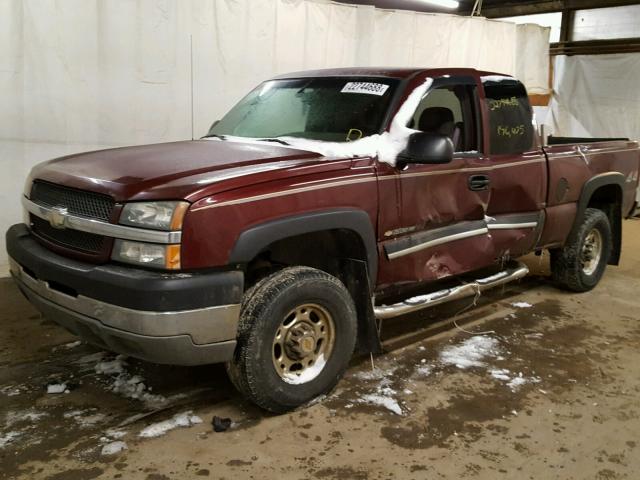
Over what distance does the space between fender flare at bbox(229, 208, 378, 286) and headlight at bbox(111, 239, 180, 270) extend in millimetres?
268

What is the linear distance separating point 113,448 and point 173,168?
55.4 inches

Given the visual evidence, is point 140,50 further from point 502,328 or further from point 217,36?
point 502,328

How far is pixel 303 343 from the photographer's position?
321 cm

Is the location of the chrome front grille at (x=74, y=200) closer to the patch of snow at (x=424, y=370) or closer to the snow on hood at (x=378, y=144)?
the snow on hood at (x=378, y=144)

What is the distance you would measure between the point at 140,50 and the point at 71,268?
384 centimetres

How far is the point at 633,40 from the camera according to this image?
1020 centimetres

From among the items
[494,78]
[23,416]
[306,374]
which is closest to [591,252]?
[494,78]

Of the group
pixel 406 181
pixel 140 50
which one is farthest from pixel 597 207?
pixel 140 50

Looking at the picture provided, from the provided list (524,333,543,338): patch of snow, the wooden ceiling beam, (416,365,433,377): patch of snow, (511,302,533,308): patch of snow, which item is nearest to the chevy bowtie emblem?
(416,365,433,377): patch of snow

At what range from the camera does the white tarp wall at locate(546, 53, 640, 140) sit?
10289mm

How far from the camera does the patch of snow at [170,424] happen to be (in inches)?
119

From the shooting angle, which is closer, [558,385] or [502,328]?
[558,385]

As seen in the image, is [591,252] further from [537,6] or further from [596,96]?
[537,6]

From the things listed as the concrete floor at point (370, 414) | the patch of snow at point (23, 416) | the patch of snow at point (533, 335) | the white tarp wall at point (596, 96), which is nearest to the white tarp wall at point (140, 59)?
the concrete floor at point (370, 414)
